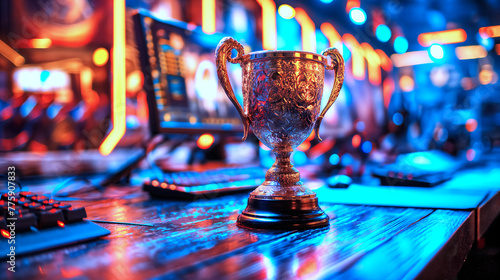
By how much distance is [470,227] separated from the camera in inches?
21.0

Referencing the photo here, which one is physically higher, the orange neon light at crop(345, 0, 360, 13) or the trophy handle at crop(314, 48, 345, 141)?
the orange neon light at crop(345, 0, 360, 13)

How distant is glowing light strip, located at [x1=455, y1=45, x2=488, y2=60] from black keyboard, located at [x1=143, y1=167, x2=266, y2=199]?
5672mm

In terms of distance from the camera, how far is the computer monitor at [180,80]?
93cm

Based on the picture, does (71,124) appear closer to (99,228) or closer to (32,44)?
(32,44)

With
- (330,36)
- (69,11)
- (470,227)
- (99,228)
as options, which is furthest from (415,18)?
(99,228)

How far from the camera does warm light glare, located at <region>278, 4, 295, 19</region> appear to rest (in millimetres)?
2504

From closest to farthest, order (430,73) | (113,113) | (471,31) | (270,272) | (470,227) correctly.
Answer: (270,272), (470,227), (113,113), (471,31), (430,73)

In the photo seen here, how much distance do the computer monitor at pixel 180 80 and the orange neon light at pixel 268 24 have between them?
49.2 inches

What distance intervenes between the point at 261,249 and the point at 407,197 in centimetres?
45

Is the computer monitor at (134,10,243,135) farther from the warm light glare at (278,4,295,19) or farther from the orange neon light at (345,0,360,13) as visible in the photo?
the orange neon light at (345,0,360,13)

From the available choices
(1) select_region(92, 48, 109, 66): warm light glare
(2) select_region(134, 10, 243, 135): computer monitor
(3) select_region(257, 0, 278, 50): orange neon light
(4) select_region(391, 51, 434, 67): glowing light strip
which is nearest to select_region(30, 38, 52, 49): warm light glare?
(1) select_region(92, 48, 109, 66): warm light glare

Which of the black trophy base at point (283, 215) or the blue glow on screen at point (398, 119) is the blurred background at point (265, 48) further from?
the black trophy base at point (283, 215)

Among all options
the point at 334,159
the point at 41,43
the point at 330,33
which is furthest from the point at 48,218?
the point at 41,43

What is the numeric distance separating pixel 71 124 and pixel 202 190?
339 cm
